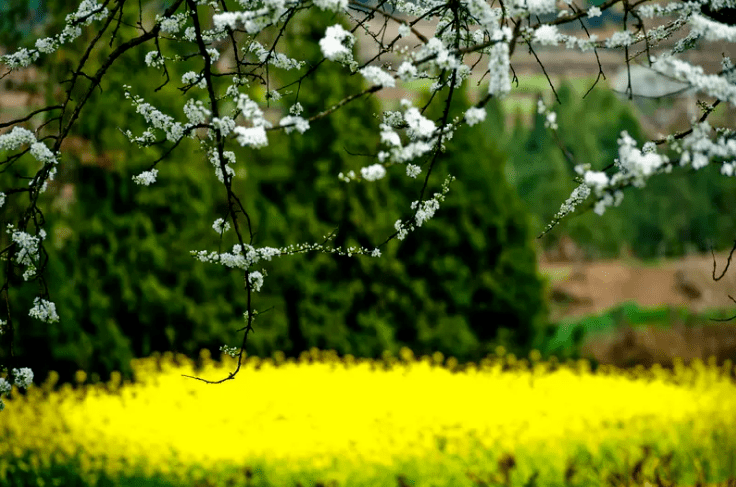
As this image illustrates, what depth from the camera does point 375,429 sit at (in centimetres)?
449

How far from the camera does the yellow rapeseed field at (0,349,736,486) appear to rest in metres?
3.80

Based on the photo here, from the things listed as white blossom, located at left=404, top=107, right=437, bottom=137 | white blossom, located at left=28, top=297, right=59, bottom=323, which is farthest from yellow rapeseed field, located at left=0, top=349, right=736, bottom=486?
white blossom, located at left=404, top=107, right=437, bottom=137

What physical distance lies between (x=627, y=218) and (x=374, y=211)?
36.7ft

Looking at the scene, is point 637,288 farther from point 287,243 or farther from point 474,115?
point 474,115

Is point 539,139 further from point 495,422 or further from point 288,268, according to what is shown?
point 495,422

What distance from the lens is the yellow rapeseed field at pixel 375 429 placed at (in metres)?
3.80

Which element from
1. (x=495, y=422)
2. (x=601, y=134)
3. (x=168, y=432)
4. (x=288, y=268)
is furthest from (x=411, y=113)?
(x=601, y=134)

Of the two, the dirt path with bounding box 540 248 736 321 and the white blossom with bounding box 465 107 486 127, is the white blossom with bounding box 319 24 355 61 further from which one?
the dirt path with bounding box 540 248 736 321

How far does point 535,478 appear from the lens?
3559 millimetres

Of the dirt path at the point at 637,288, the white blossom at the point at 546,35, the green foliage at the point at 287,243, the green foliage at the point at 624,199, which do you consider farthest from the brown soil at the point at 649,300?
the white blossom at the point at 546,35

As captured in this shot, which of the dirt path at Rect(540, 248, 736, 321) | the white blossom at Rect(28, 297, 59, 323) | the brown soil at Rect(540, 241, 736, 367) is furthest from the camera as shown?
the dirt path at Rect(540, 248, 736, 321)

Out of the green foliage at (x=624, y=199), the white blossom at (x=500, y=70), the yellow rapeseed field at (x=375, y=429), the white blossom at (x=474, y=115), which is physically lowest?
the yellow rapeseed field at (x=375, y=429)

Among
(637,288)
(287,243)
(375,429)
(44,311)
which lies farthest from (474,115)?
(637,288)

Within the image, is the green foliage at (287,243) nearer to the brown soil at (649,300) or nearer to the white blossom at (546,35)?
the brown soil at (649,300)
